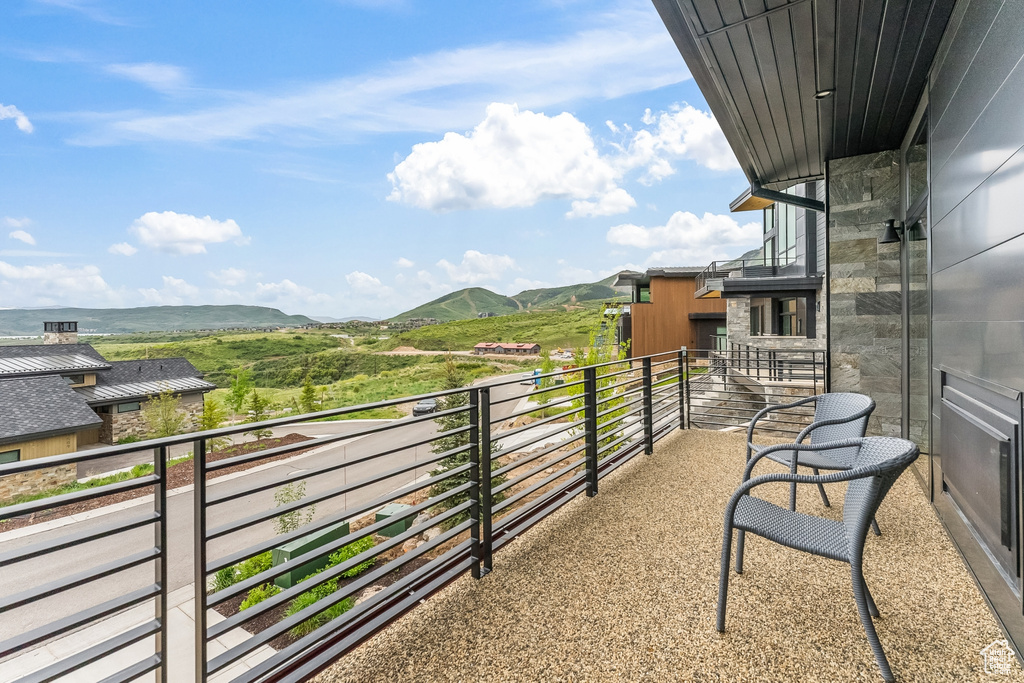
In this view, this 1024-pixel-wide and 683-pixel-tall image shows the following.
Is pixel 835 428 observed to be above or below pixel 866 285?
below

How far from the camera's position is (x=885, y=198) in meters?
4.53

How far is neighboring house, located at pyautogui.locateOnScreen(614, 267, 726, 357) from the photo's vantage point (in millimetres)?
21109

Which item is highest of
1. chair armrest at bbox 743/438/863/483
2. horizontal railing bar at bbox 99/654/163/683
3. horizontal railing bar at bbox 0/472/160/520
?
horizontal railing bar at bbox 0/472/160/520

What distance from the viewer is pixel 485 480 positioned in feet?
7.64

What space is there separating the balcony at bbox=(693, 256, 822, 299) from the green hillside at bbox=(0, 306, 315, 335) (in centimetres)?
4742

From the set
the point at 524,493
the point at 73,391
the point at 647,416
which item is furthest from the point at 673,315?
the point at 73,391

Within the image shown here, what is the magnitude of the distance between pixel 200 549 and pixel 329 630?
0.58 m

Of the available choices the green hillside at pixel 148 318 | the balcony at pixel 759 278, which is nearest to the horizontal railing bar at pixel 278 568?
the balcony at pixel 759 278

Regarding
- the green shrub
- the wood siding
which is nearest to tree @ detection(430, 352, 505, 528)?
the green shrub

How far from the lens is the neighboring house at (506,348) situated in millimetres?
38406

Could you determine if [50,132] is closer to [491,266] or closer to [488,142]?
[488,142]

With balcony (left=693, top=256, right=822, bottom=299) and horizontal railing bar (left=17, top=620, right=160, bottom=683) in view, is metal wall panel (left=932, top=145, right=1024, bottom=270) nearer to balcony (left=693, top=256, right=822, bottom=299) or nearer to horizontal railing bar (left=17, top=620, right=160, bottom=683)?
horizontal railing bar (left=17, top=620, right=160, bottom=683)

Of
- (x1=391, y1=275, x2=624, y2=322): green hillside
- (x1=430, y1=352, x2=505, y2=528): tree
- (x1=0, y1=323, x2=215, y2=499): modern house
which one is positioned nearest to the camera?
(x1=430, y1=352, x2=505, y2=528): tree

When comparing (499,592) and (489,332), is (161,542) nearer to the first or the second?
(499,592)
